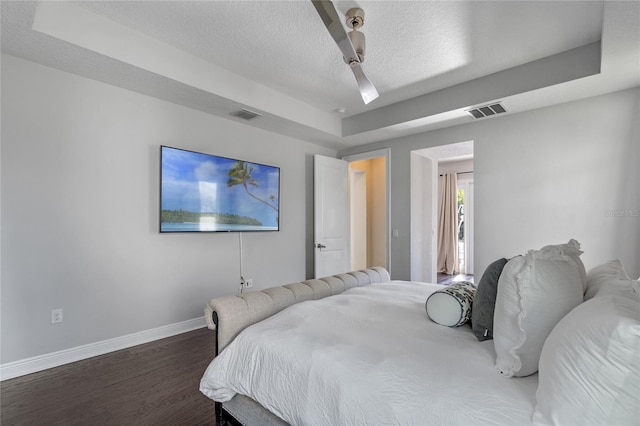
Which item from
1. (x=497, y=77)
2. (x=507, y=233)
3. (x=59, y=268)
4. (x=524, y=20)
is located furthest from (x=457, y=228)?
(x=59, y=268)

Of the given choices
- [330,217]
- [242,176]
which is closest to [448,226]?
[330,217]

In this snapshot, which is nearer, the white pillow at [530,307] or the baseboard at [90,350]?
the white pillow at [530,307]

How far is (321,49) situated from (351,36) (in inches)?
23.1

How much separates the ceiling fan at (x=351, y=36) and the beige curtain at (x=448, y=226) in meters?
5.16

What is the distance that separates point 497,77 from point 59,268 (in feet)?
14.0

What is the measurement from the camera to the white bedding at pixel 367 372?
930 millimetres

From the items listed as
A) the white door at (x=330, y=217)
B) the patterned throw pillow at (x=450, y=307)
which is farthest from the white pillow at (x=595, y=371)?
the white door at (x=330, y=217)

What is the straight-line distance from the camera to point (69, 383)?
7.08 ft

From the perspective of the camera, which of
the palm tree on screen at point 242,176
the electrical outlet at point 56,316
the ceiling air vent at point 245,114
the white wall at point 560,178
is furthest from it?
the palm tree on screen at point 242,176

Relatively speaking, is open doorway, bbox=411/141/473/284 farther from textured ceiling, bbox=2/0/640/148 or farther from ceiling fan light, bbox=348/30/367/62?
ceiling fan light, bbox=348/30/367/62

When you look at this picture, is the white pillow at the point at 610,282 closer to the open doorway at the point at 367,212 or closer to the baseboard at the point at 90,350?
the baseboard at the point at 90,350

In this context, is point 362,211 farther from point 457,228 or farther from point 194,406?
point 194,406

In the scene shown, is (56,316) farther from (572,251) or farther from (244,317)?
(572,251)

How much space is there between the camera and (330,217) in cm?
452
